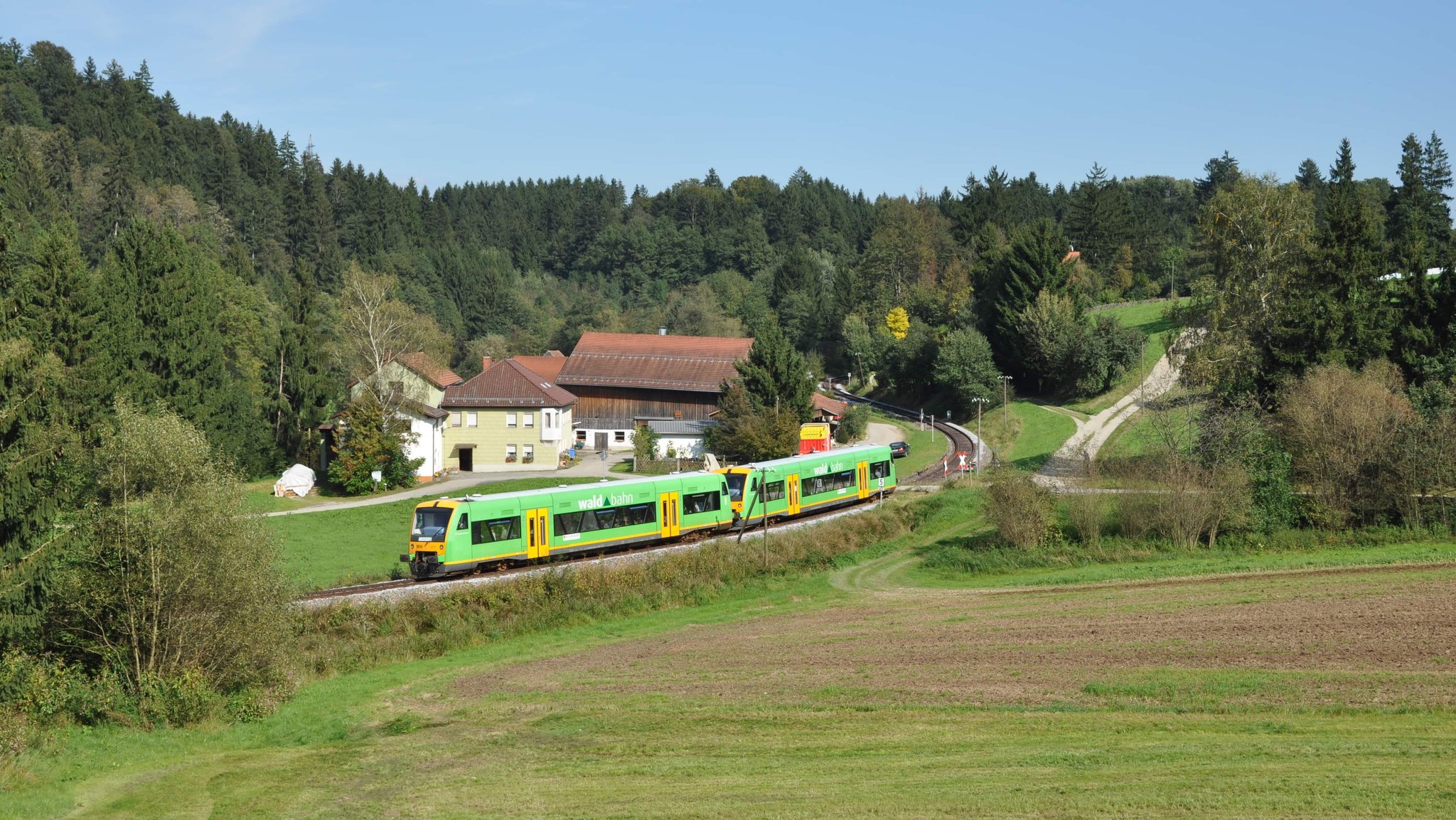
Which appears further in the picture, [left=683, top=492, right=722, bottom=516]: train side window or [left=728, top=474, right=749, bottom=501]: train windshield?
[left=728, top=474, right=749, bottom=501]: train windshield

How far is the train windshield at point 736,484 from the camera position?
4794 cm

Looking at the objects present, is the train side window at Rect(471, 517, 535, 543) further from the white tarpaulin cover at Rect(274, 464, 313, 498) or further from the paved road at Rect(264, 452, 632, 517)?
the white tarpaulin cover at Rect(274, 464, 313, 498)

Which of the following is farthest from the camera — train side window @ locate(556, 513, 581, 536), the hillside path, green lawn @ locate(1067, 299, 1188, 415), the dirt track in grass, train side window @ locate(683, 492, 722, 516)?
green lawn @ locate(1067, 299, 1188, 415)

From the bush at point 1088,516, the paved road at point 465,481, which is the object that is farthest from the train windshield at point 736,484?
the paved road at point 465,481

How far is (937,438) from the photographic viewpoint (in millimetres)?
84750

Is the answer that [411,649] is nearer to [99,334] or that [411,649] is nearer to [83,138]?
[99,334]

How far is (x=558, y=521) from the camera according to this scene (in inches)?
1594

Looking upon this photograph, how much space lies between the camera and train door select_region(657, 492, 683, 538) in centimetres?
4466

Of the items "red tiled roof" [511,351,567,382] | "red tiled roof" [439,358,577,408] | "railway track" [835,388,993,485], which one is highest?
"red tiled roof" [511,351,567,382]

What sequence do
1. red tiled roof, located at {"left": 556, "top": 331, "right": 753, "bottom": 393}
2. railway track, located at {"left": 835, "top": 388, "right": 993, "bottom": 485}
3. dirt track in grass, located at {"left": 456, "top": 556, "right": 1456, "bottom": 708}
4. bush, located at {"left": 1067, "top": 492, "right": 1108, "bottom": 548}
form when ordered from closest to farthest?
dirt track in grass, located at {"left": 456, "top": 556, "right": 1456, "bottom": 708}
bush, located at {"left": 1067, "top": 492, "right": 1108, "bottom": 548}
railway track, located at {"left": 835, "top": 388, "right": 993, "bottom": 485}
red tiled roof, located at {"left": 556, "top": 331, "right": 753, "bottom": 393}

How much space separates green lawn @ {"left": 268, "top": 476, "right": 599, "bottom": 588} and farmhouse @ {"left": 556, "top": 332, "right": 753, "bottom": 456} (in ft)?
60.8

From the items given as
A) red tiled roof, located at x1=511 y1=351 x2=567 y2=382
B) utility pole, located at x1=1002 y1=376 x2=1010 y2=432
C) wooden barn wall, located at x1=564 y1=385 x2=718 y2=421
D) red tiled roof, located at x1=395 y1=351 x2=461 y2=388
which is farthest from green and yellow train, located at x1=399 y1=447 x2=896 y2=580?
red tiled roof, located at x1=511 y1=351 x2=567 y2=382

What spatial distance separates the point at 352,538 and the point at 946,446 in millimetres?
42167

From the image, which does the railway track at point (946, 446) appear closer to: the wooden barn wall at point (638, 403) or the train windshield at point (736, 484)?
the wooden barn wall at point (638, 403)
